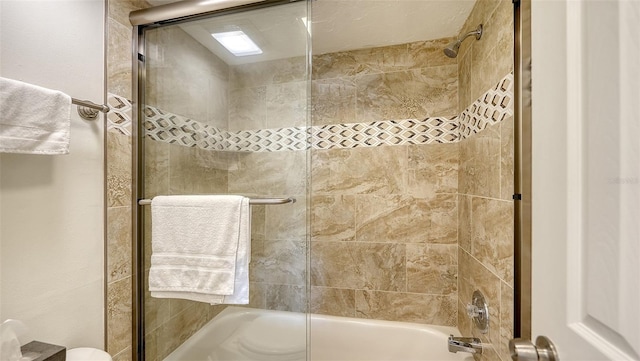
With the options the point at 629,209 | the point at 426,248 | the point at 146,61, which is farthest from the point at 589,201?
the point at 146,61

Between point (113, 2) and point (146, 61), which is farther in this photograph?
point (146, 61)

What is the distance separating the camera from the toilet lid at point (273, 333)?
118cm

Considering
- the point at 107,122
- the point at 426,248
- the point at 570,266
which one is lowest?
the point at 426,248

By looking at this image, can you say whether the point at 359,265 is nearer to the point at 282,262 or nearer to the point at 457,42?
the point at 282,262

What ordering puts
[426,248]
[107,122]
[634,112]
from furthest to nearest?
[426,248]
[107,122]
[634,112]

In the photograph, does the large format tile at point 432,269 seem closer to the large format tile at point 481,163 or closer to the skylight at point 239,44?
the large format tile at point 481,163

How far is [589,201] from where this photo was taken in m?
0.38

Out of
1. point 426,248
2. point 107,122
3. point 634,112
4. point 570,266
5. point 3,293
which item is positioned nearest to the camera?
point 634,112

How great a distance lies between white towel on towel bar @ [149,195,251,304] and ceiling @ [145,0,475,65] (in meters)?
0.64

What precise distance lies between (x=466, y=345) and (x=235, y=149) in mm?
1422

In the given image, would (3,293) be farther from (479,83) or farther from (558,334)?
(479,83)

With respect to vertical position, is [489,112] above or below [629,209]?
above

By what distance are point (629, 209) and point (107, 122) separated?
4.72 feet

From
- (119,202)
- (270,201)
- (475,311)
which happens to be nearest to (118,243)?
(119,202)
